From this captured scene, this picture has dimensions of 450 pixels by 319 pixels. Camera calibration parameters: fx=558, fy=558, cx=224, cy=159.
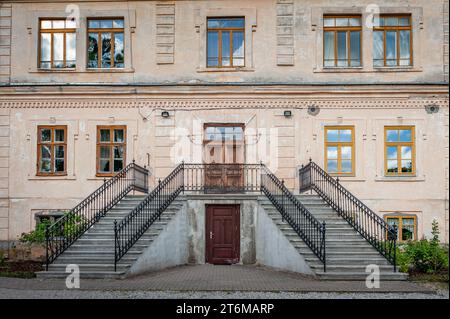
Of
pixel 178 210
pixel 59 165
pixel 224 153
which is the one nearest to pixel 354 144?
pixel 224 153

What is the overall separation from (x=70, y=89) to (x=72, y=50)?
59.3 inches

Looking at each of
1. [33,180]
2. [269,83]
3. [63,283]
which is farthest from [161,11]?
[63,283]

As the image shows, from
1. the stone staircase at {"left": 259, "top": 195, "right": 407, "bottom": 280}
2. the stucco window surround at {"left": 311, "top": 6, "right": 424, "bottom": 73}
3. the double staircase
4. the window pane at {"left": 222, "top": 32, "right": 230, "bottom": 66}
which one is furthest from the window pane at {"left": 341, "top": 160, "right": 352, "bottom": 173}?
the window pane at {"left": 222, "top": 32, "right": 230, "bottom": 66}

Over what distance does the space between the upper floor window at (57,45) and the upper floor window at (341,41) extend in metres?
8.96

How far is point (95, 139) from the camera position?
19359 millimetres

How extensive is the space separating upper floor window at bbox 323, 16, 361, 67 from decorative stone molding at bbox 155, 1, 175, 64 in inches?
211

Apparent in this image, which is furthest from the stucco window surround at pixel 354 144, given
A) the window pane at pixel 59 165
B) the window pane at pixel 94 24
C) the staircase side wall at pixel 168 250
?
the window pane at pixel 59 165

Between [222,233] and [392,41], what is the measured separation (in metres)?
9.00

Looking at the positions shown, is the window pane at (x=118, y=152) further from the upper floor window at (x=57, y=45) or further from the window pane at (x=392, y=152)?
the window pane at (x=392, y=152)

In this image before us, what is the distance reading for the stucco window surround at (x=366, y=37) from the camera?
19.3m

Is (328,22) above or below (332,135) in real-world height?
above

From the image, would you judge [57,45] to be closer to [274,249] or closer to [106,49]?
[106,49]

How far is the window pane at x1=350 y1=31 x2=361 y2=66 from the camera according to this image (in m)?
19.6

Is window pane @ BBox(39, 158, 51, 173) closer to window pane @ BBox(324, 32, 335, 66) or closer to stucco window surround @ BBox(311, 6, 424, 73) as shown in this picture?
stucco window surround @ BBox(311, 6, 424, 73)
